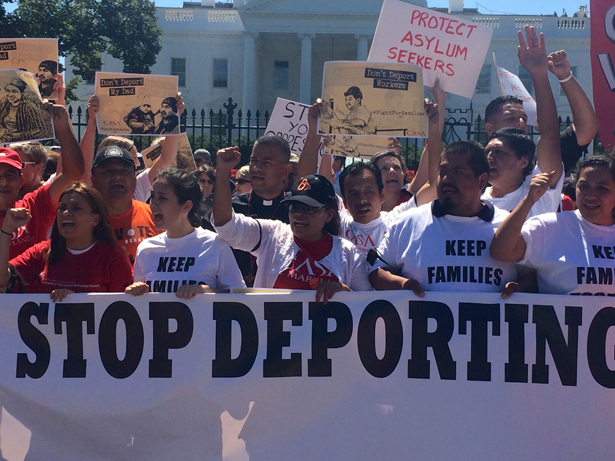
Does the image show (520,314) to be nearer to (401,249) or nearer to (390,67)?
(401,249)

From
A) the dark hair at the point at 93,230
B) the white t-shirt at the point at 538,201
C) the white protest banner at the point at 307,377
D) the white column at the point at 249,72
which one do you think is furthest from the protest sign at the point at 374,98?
the white column at the point at 249,72

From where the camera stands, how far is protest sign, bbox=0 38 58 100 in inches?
209

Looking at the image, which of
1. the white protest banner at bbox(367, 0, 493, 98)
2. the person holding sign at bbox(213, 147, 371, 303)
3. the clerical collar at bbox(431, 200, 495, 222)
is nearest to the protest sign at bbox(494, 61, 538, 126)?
the white protest banner at bbox(367, 0, 493, 98)

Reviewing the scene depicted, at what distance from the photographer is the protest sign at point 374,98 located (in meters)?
4.94

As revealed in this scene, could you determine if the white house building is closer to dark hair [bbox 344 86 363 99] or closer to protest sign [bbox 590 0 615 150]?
dark hair [bbox 344 86 363 99]

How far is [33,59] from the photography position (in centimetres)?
533

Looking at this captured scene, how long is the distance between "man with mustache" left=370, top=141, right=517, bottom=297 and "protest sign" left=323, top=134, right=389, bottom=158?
4.53 ft

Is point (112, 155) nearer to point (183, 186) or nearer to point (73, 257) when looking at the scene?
point (183, 186)

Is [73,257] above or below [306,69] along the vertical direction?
below

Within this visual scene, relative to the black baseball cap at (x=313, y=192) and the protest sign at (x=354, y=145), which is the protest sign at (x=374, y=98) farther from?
the black baseball cap at (x=313, y=192)

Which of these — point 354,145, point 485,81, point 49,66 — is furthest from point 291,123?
point 485,81

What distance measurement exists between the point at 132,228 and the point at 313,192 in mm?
1241

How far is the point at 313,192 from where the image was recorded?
12.9 feet

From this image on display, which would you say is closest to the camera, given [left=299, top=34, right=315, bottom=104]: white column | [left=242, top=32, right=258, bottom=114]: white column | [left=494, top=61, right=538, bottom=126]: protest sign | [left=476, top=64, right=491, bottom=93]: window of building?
[left=494, top=61, right=538, bottom=126]: protest sign
